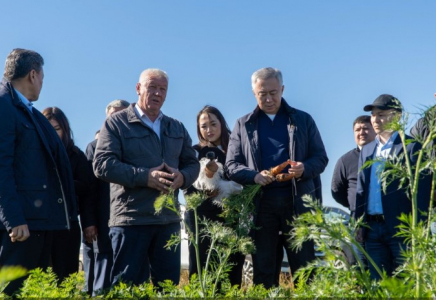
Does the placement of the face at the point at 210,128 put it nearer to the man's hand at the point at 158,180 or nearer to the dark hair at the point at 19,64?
the man's hand at the point at 158,180

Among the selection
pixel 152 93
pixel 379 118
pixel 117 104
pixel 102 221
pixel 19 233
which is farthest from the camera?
pixel 117 104

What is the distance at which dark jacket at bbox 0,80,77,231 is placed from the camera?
4.11m

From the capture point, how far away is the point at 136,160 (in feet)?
16.2

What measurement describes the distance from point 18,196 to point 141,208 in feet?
3.28

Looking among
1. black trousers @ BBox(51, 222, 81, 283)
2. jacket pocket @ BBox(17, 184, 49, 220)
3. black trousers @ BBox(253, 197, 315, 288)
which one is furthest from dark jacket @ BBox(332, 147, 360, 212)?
jacket pocket @ BBox(17, 184, 49, 220)

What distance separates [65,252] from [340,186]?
2924mm

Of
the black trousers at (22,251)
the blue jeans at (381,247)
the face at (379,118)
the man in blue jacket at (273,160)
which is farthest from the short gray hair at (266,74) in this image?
the black trousers at (22,251)

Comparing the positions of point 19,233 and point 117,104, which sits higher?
point 117,104

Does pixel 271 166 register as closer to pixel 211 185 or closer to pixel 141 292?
pixel 211 185

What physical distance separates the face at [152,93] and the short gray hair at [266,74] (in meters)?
0.85

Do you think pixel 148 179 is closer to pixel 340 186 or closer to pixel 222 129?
pixel 222 129

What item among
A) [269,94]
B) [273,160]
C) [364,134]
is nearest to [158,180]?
[273,160]

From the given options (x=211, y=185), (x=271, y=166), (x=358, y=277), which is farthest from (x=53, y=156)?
(x=358, y=277)

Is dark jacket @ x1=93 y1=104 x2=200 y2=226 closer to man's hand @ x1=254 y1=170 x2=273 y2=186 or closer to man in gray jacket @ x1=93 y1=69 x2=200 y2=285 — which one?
man in gray jacket @ x1=93 y1=69 x2=200 y2=285
